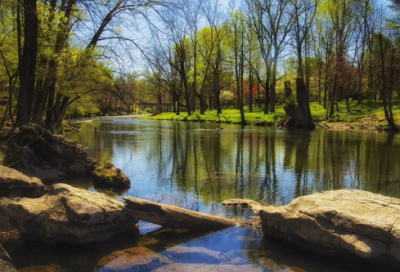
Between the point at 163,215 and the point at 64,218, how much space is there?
1.81 metres

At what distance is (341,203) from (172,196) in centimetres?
468

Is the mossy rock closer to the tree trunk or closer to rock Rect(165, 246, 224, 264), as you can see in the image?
the tree trunk

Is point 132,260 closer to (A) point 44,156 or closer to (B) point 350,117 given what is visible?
(A) point 44,156

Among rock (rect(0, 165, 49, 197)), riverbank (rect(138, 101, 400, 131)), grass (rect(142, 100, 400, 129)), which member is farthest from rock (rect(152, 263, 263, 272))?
grass (rect(142, 100, 400, 129))

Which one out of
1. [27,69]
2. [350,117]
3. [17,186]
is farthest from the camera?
[350,117]

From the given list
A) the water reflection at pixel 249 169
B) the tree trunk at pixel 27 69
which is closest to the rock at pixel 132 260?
the water reflection at pixel 249 169

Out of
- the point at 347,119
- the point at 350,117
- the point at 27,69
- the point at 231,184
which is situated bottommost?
the point at 231,184

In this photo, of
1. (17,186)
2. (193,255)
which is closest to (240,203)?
(193,255)

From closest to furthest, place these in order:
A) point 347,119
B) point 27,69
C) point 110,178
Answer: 1. point 110,178
2. point 27,69
3. point 347,119

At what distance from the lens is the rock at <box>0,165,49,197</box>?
6.96m

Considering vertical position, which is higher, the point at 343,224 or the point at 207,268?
the point at 343,224

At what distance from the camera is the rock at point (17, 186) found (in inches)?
274

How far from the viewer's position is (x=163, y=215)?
6461mm

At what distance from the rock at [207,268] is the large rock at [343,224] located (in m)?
1.14
